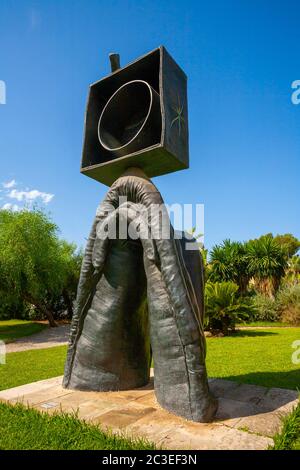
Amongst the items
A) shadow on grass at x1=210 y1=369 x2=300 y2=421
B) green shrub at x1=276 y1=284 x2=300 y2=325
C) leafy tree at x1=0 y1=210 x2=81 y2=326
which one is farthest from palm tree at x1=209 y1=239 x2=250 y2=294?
shadow on grass at x1=210 y1=369 x2=300 y2=421

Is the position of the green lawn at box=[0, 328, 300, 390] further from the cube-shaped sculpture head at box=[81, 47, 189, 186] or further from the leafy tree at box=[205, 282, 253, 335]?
the cube-shaped sculpture head at box=[81, 47, 189, 186]

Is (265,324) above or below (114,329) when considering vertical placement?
below

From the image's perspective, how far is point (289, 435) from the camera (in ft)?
9.37

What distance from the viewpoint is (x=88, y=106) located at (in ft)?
16.7

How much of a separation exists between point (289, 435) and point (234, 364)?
4.91 m

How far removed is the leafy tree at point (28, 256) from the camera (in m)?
14.4

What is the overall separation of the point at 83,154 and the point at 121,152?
67cm

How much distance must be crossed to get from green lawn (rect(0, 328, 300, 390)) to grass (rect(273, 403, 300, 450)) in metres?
2.37

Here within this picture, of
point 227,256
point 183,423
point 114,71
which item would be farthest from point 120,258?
point 227,256

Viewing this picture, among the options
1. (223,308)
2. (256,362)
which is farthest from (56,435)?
(223,308)

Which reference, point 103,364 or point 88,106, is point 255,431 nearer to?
point 103,364

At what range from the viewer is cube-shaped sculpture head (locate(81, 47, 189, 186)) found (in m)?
4.32

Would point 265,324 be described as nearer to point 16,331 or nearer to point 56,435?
point 16,331

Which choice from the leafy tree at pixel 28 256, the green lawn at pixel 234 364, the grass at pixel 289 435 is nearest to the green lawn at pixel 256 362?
the green lawn at pixel 234 364
